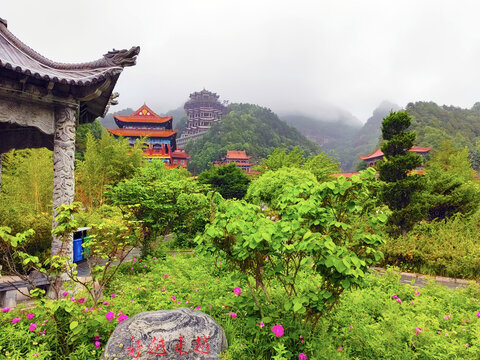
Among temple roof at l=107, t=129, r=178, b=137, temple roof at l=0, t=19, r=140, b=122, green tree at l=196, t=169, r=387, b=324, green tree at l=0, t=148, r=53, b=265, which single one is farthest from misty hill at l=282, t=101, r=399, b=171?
green tree at l=196, t=169, r=387, b=324

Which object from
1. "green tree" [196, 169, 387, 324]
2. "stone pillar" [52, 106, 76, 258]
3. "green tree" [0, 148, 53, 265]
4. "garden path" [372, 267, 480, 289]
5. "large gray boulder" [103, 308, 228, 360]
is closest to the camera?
"green tree" [196, 169, 387, 324]

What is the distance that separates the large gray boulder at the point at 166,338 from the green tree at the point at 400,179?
25.9 ft

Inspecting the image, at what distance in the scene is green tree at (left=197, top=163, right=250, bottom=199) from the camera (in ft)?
83.6

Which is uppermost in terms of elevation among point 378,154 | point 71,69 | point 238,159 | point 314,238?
point 378,154

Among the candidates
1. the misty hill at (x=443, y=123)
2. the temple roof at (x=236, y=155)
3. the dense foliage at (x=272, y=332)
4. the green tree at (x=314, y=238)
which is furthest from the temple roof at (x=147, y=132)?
the misty hill at (x=443, y=123)

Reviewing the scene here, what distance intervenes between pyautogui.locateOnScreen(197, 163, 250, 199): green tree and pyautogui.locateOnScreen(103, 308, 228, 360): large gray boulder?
2231cm

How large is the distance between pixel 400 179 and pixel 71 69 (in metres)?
9.38

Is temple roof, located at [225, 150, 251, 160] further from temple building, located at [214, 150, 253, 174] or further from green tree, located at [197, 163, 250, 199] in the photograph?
green tree, located at [197, 163, 250, 199]

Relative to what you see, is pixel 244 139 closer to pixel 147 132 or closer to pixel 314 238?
pixel 147 132

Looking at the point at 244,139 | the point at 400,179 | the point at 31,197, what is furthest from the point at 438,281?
the point at 244,139

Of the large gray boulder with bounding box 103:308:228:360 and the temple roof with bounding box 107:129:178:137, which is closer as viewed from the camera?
the large gray boulder with bounding box 103:308:228:360

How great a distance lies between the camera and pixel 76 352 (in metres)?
2.58

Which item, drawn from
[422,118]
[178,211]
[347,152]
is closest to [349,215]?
[178,211]

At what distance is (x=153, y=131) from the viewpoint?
135ft
